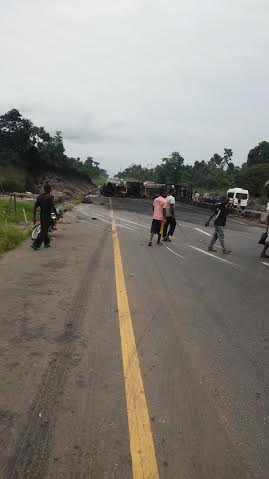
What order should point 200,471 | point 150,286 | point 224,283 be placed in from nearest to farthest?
point 200,471 < point 150,286 < point 224,283

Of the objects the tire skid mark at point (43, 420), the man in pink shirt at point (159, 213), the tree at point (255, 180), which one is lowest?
the tire skid mark at point (43, 420)

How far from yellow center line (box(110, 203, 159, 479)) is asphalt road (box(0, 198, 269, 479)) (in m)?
0.01

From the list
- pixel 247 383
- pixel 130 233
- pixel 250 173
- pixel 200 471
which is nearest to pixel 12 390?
pixel 200 471

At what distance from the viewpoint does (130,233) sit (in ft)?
53.5

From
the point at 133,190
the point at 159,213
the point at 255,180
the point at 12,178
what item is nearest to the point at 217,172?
the point at 255,180

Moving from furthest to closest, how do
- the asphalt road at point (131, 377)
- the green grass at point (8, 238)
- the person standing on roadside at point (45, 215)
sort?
1. the person standing on roadside at point (45, 215)
2. the green grass at point (8, 238)
3. the asphalt road at point (131, 377)

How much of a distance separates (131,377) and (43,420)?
996 millimetres

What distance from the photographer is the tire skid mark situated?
104 inches

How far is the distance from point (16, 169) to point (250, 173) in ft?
113

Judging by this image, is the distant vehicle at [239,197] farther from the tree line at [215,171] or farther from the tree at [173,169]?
the tree at [173,169]

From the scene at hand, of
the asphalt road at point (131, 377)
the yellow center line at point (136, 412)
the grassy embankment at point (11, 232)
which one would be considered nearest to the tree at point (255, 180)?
the grassy embankment at point (11, 232)

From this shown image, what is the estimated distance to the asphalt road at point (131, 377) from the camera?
9.18 ft

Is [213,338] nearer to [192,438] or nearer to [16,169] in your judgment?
[192,438]

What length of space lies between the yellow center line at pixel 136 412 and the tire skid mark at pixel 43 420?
1.85ft
